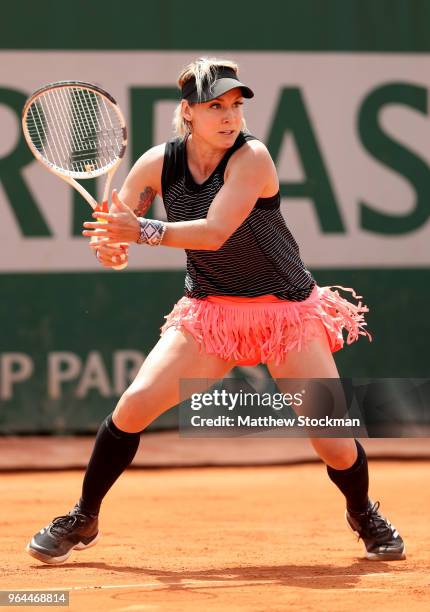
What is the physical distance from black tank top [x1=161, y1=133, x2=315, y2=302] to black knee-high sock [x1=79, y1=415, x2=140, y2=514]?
484 millimetres

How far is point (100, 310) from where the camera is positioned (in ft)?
20.6

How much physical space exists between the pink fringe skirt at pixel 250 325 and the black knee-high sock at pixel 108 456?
0.36 m

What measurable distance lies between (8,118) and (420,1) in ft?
7.35

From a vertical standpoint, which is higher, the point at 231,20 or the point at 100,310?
the point at 231,20

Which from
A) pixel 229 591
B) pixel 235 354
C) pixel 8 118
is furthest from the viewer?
pixel 8 118

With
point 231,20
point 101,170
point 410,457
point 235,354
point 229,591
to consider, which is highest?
point 231,20

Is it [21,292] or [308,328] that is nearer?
[308,328]

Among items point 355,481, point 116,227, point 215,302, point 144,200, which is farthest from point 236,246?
point 355,481

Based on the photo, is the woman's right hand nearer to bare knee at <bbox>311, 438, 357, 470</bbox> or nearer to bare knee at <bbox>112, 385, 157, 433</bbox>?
bare knee at <bbox>112, 385, 157, 433</bbox>

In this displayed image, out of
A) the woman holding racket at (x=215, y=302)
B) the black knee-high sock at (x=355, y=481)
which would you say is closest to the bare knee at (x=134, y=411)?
the woman holding racket at (x=215, y=302)

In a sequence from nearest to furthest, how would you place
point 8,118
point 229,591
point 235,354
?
point 229,591, point 235,354, point 8,118

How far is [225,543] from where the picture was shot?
4195 mm

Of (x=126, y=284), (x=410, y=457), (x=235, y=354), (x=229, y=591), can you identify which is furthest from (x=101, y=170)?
(x=410, y=457)

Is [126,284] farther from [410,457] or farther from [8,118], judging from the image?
[410,457]
